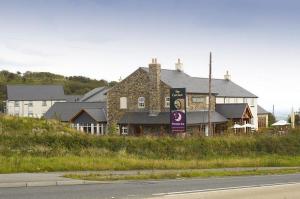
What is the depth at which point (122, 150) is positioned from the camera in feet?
103

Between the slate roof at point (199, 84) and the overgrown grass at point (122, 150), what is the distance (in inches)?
876

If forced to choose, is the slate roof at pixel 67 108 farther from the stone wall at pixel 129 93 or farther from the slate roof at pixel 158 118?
the slate roof at pixel 158 118

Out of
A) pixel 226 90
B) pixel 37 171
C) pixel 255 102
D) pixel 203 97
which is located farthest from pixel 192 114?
pixel 37 171

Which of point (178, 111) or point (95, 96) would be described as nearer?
point (178, 111)

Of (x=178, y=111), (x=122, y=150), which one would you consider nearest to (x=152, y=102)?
(x=178, y=111)

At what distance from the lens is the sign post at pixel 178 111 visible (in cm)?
4228

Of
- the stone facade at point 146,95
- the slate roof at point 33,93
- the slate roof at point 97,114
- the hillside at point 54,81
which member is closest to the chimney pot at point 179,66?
the stone facade at point 146,95

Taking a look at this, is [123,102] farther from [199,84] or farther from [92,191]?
[92,191]

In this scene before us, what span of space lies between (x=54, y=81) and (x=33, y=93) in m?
64.5

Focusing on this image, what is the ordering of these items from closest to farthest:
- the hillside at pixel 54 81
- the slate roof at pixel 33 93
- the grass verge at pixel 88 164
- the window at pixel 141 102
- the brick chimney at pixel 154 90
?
the grass verge at pixel 88 164 < the brick chimney at pixel 154 90 < the window at pixel 141 102 < the slate roof at pixel 33 93 < the hillside at pixel 54 81

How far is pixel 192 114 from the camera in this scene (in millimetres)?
61406

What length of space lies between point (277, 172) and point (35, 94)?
90063mm

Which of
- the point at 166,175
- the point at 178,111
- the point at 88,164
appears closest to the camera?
the point at 166,175

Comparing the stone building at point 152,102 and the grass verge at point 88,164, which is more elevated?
the stone building at point 152,102
